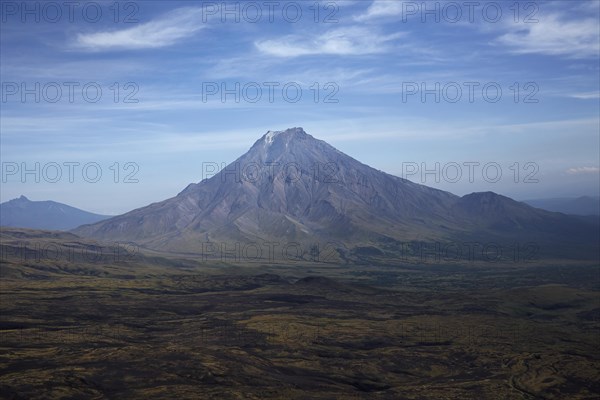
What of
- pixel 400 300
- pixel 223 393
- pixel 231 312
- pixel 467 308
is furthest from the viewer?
pixel 400 300

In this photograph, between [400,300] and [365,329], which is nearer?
[365,329]

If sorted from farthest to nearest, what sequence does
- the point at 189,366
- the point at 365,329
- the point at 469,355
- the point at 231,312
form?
the point at 231,312, the point at 365,329, the point at 469,355, the point at 189,366

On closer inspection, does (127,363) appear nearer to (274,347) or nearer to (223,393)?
(223,393)

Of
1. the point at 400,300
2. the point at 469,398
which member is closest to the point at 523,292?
the point at 400,300

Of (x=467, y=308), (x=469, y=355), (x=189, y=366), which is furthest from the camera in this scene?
(x=467, y=308)

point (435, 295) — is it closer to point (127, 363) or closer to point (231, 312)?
point (231, 312)

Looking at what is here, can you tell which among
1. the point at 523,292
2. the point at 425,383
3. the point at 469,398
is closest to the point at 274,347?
the point at 425,383

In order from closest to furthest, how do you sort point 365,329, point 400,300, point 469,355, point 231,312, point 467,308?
point 469,355 < point 365,329 < point 231,312 < point 467,308 < point 400,300

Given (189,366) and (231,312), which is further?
(231,312)
